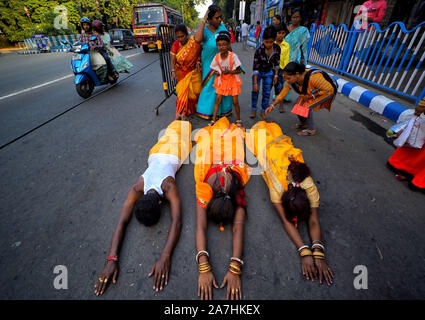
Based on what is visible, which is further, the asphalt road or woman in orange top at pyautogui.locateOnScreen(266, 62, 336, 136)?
woman in orange top at pyautogui.locateOnScreen(266, 62, 336, 136)

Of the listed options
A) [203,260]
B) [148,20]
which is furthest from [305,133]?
[148,20]

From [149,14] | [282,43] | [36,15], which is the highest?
[36,15]

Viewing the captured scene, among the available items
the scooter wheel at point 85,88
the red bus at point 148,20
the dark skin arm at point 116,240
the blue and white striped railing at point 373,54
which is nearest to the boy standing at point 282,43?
the blue and white striped railing at point 373,54

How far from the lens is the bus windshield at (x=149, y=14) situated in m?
11.7

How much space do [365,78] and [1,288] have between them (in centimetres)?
708

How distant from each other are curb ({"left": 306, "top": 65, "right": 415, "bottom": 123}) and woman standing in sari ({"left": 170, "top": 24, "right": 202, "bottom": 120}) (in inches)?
140

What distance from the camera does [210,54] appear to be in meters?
3.31

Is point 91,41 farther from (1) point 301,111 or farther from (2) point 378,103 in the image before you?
(2) point 378,103

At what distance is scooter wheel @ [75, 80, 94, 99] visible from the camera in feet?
15.6

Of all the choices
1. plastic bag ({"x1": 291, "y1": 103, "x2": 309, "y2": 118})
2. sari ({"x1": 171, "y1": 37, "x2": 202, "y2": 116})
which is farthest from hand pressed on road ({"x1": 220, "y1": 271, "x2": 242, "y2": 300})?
sari ({"x1": 171, "y1": 37, "x2": 202, "y2": 116})

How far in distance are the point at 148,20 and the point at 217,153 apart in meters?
13.0

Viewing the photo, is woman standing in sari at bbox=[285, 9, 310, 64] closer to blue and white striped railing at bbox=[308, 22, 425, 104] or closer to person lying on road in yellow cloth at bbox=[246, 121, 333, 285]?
blue and white striped railing at bbox=[308, 22, 425, 104]

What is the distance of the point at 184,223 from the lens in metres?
1.89
